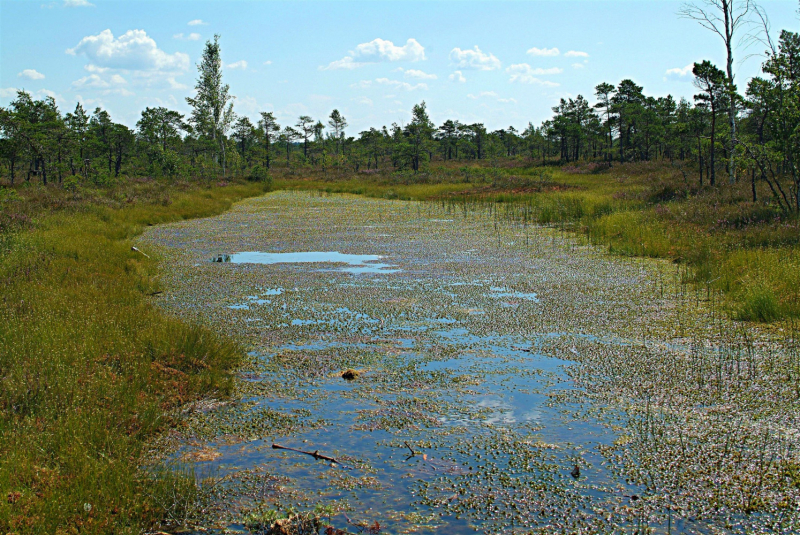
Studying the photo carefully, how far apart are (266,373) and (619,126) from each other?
45.2 m

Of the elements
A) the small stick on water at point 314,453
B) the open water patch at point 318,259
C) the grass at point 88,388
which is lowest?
the small stick on water at point 314,453

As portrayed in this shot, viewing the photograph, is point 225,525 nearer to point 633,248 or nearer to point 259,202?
point 633,248

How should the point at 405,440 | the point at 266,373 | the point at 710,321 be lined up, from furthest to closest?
the point at 710,321
the point at 266,373
the point at 405,440

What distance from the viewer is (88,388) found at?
3479mm

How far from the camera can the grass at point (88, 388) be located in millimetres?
2516

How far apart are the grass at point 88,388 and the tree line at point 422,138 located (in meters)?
9.94

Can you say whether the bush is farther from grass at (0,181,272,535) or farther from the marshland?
grass at (0,181,272,535)

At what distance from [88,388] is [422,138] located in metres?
39.9

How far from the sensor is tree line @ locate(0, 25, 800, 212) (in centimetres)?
1167

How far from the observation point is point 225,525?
8.50 feet

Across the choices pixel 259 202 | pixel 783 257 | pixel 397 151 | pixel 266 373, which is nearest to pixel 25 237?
pixel 266 373

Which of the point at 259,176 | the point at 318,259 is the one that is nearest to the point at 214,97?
the point at 259,176

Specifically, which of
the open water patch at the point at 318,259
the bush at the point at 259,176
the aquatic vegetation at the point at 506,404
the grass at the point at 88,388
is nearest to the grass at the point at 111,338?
the grass at the point at 88,388

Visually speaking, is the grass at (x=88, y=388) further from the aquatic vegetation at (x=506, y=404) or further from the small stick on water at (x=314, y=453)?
the small stick on water at (x=314, y=453)
